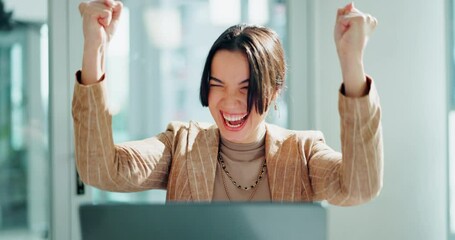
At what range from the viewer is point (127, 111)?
332 centimetres

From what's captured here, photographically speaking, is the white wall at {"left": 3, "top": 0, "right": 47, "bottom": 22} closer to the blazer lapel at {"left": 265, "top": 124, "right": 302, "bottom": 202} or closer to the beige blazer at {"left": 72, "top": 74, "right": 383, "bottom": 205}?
the beige blazer at {"left": 72, "top": 74, "right": 383, "bottom": 205}

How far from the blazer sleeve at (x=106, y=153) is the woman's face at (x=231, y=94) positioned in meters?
0.15

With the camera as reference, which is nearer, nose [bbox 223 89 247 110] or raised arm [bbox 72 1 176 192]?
raised arm [bbox 72 1 176 192]

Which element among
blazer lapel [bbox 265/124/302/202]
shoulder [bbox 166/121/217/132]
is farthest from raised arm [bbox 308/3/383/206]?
shoulder [bbox 166/121/217/132]

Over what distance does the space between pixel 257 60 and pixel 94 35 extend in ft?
1.15

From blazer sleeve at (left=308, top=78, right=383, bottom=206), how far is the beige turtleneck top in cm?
17

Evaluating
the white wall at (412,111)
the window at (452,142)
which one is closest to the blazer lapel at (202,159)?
the white wall at (412,111)

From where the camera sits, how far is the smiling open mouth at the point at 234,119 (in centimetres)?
147

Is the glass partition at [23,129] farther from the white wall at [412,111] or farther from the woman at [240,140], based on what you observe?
the white wall at [412,111]

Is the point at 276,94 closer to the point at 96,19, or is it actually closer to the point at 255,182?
the point at 255,182

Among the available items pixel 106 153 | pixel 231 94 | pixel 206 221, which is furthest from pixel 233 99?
pixel 206 221

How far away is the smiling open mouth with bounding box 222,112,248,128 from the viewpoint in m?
1.47

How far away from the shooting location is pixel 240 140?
154 centimetres

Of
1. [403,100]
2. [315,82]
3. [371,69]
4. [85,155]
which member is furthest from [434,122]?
[85,155]
